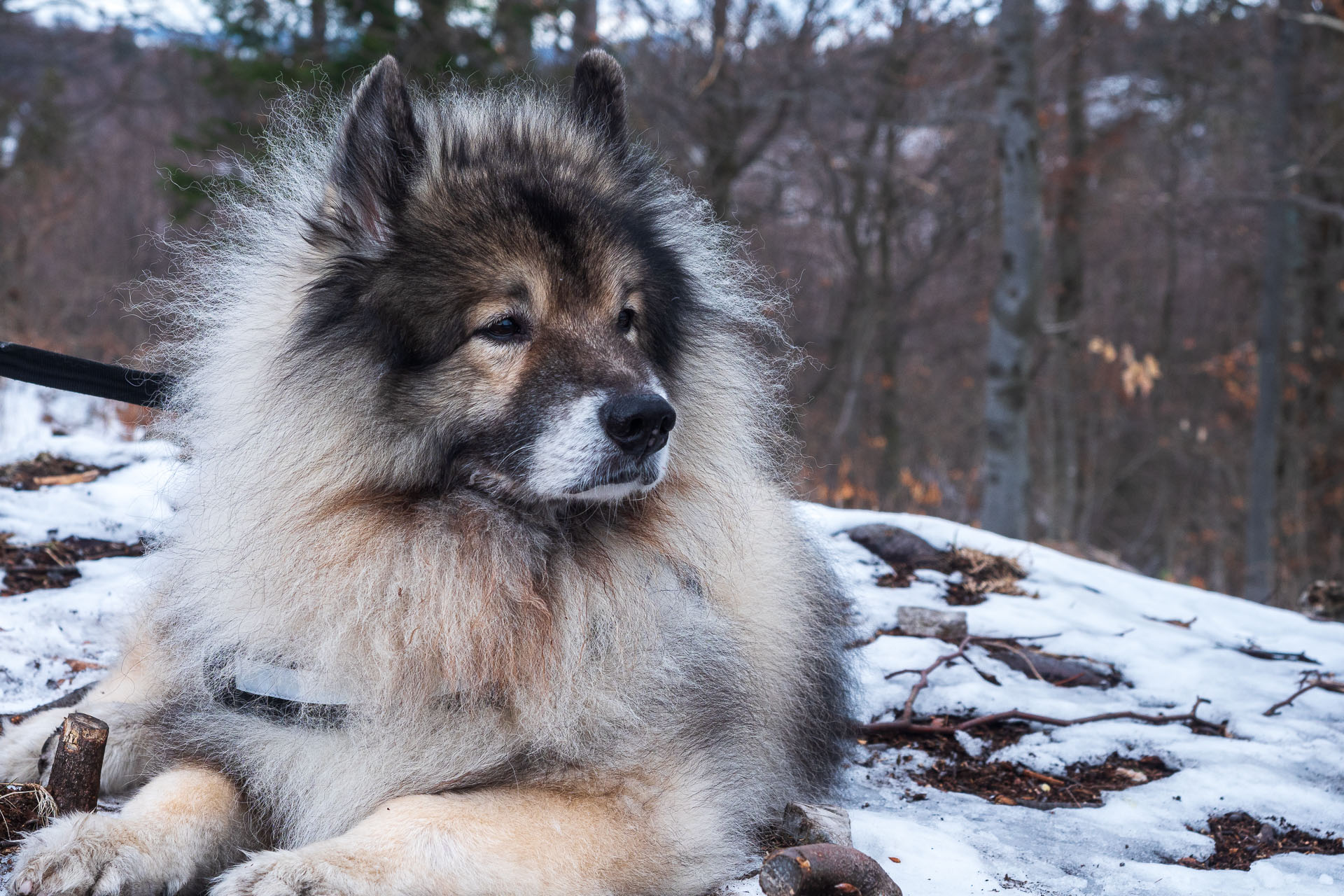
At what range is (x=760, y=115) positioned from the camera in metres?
11.7

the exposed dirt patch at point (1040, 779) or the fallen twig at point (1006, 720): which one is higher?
the fallen twig at point (1006, 720)

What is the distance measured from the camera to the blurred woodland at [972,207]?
1019 centimetres

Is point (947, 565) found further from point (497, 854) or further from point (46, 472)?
point (46, 472)

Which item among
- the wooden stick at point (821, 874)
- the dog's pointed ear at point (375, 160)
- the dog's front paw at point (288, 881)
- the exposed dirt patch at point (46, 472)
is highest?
the dog's pointed ear at point (375, 160)

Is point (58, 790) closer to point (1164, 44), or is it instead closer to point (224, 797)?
point (224, 797)

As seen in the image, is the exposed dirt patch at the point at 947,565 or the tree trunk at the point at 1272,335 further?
the tree trunk at the point at 1272,335

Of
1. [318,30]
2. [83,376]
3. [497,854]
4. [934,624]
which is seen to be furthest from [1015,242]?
[318,30]

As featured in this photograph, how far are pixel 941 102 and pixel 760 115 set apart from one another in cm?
219

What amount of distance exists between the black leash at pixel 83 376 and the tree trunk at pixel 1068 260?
458 inches

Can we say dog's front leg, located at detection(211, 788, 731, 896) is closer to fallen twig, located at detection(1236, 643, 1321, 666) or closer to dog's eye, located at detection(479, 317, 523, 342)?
dog's eye, located at detection(479, 317, 523, 342)

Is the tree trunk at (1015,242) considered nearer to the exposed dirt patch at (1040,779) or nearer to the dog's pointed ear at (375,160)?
the exposed dirt patch at (1040,779)

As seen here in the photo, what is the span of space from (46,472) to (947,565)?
453cm

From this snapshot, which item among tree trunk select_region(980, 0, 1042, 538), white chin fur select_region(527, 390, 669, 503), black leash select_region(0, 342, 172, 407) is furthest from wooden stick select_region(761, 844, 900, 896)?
tree trunk select_region(980, 0, 1042, 538)

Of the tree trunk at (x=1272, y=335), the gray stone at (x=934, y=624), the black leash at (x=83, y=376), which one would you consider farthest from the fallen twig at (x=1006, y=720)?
the tree trunk at (x=1272, y=335)
